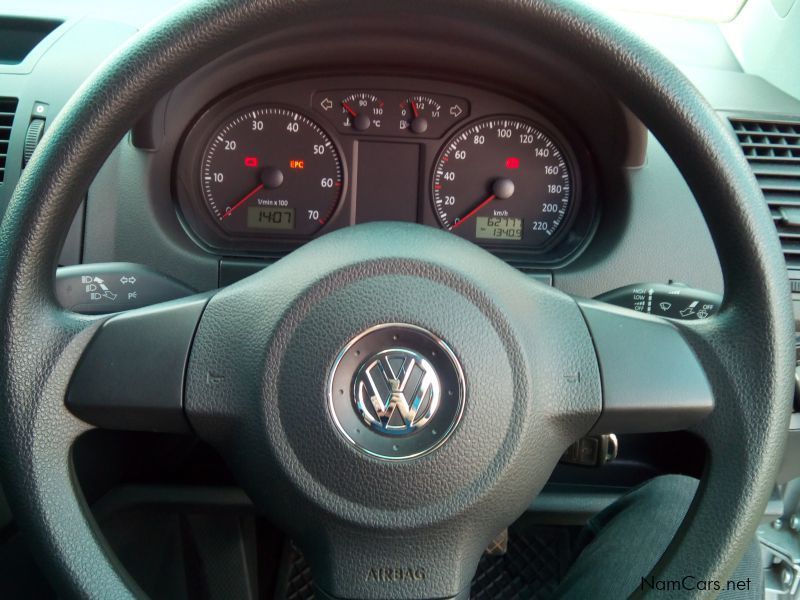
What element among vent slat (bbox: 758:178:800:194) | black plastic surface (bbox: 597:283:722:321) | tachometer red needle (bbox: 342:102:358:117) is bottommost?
black plastic surface (bbox: 597:283:722:321)

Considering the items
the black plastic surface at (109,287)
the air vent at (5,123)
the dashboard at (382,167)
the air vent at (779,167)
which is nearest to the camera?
the black plastic surface at (109,287)

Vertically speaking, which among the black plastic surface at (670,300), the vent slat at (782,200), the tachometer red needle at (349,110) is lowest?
the black plastic surface at (670,300)

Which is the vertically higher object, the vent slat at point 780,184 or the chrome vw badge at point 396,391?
the vent slat at point 780,184

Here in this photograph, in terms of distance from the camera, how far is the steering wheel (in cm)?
85

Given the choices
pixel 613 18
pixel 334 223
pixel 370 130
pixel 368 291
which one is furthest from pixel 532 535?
pixel 613 18

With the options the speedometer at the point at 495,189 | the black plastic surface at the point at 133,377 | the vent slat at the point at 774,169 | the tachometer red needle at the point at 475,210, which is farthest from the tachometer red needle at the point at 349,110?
the black plastic surface at the point at 133,377

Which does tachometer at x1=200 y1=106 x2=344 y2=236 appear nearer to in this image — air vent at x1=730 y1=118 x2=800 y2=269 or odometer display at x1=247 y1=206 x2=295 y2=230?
odometer display at x1=247 y1=206 x2=295 y2=230

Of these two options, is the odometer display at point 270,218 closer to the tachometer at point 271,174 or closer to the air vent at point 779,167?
the tachometer at point 271,174

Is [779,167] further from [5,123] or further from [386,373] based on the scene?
[5,123]

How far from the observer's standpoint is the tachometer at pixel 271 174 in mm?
1774

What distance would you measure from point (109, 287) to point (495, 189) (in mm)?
959

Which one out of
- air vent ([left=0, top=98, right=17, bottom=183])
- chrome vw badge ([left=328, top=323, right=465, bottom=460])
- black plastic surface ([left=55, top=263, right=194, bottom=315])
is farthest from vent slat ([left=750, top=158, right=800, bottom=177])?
air vent ([left=0, top=98, right=17, bottom=183])
